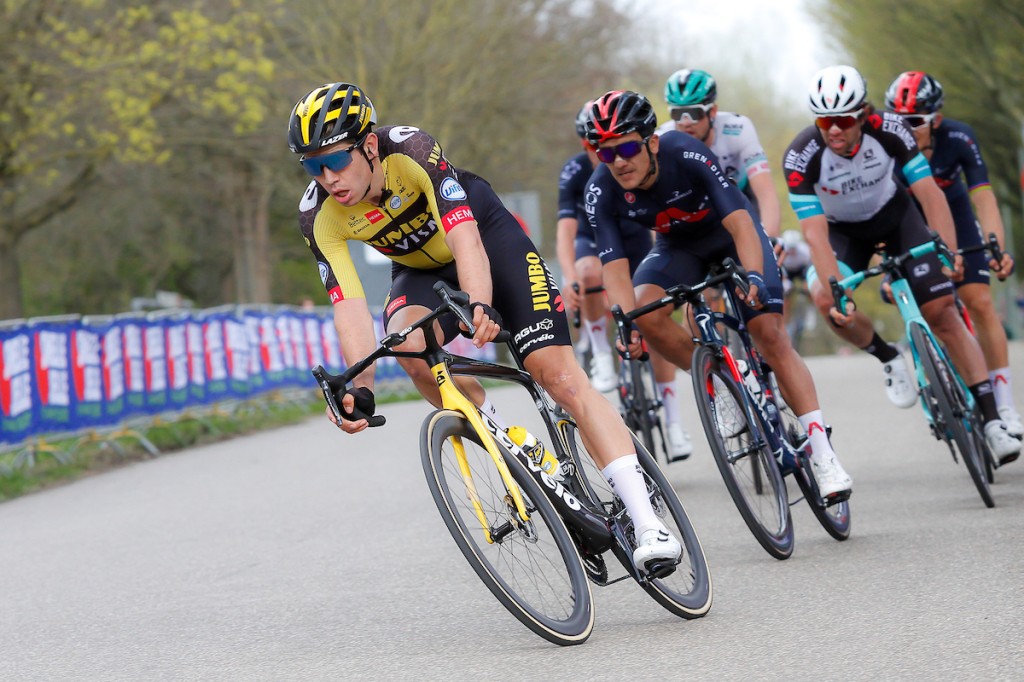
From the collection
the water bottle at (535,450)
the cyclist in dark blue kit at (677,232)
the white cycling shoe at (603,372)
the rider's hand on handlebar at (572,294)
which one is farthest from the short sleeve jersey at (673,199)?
the white cycling shoe at (603,372)

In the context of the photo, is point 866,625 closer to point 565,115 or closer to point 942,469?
point 942,469

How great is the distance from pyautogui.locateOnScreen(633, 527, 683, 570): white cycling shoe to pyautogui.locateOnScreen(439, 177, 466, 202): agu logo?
4.40 ft

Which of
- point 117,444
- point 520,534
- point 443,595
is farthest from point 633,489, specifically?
point 117,444

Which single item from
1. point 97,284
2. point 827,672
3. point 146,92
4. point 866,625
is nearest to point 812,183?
point 866,625

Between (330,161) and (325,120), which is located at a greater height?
(325,120)

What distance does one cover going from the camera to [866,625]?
5.24 meters

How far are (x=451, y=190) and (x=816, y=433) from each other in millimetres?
2316

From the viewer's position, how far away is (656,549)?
534cm

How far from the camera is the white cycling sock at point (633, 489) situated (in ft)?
18.0

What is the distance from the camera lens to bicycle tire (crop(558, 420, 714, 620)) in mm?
5539

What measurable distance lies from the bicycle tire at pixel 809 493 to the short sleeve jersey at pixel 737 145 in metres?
2.35

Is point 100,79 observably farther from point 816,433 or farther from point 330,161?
point 330,161

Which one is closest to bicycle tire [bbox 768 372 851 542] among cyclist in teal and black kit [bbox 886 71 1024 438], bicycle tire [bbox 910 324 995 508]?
bicycle tire [bbox 910 324 995 508]

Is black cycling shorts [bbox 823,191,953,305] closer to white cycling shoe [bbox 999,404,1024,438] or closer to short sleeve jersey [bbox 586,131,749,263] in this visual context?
white cycling shoe [bbox 999,404,1024,438]
